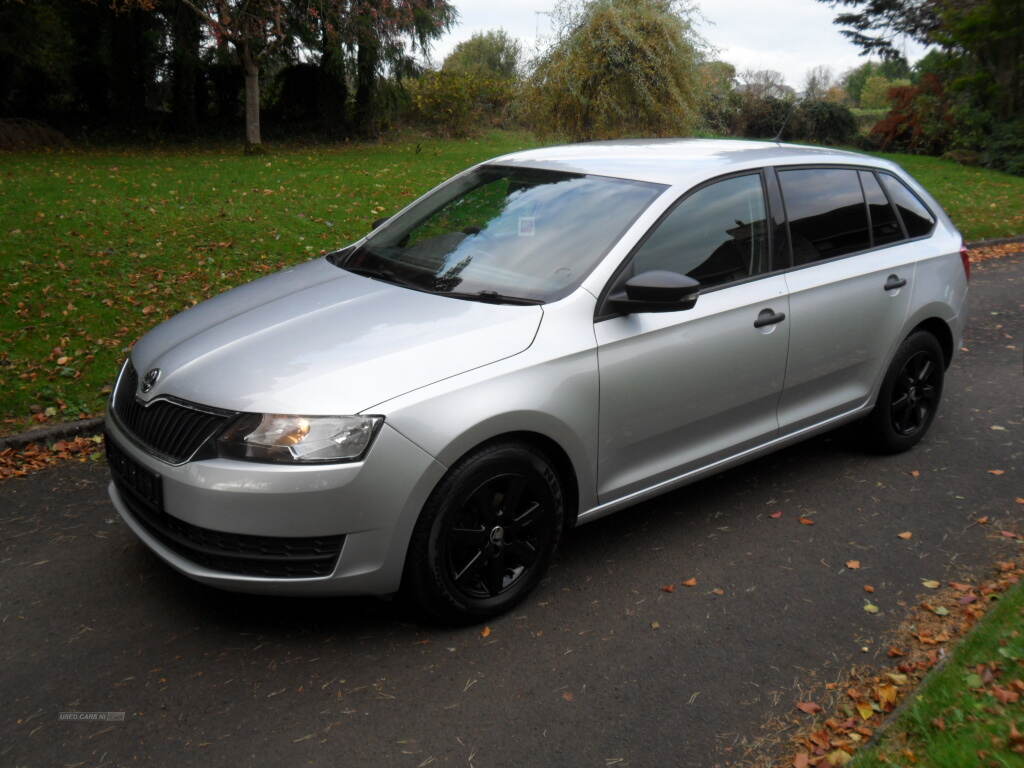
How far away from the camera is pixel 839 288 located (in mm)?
4977

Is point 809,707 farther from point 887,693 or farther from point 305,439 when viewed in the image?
point 305,439

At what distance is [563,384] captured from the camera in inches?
151

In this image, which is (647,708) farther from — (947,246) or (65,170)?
(65,170)

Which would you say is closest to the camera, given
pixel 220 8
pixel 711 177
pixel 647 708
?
pixel 647 708

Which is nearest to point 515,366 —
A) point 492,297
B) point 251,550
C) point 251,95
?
point 492,297

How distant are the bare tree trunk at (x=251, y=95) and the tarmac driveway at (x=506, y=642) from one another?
1927 centimetres

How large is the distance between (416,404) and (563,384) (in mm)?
684

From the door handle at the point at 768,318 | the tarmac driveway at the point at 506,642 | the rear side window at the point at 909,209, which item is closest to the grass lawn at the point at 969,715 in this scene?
the tarmac driveway at the point at 506,642

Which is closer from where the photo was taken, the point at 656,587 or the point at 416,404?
the point at 416,404

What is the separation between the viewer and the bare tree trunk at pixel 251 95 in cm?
2256

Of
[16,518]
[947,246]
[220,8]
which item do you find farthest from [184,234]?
[220,8]

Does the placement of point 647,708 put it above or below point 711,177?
below

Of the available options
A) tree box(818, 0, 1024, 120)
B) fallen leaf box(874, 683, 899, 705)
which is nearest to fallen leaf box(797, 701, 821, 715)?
fallen leaf box(874, 683, 899, 705)

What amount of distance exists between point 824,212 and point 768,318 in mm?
908
